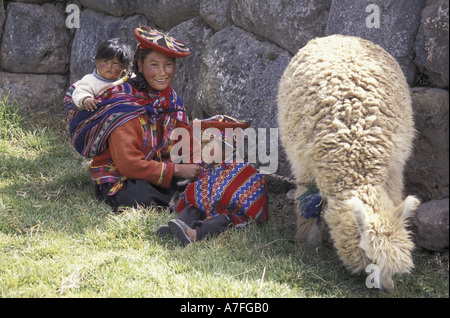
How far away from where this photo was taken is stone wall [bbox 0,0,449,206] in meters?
3.46

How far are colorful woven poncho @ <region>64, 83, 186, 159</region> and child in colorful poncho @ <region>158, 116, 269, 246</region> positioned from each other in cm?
49

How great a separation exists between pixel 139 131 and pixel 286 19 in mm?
1558

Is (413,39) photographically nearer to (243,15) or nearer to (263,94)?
(263,94)

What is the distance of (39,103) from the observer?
19.9ft

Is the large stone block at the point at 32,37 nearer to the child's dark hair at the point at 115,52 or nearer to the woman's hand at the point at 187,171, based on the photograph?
the child's dark hair at the point at 115,52

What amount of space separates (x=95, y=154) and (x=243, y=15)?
1.85 metres

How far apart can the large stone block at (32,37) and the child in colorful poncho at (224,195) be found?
3167 mm

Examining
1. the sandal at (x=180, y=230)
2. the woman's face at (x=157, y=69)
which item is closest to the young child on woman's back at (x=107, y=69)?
the woman's face at (x=157, y=69)

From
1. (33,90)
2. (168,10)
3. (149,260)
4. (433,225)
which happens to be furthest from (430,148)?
(33,90)

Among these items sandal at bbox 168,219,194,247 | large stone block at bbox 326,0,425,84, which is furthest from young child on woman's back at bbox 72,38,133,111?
large stone block at bbox 326,0,425,84

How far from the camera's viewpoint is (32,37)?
5.96m

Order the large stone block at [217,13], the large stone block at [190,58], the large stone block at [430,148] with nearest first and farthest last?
the large stone block at [430,148]
the large stone block at [217,13]
the large stone block at [190,58]

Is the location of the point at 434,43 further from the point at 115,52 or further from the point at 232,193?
the point at 115,52

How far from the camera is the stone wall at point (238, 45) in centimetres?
346
